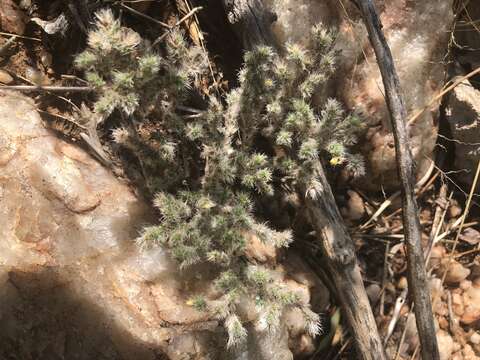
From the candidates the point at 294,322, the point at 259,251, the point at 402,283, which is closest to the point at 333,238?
the point at 259,251

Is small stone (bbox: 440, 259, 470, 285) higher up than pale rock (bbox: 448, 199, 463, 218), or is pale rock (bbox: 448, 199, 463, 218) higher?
pale rock (bbox: 448, 199, 463, 218)

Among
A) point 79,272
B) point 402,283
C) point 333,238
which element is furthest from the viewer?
point 402,283

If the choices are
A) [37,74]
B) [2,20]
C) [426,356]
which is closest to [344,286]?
[426,356]

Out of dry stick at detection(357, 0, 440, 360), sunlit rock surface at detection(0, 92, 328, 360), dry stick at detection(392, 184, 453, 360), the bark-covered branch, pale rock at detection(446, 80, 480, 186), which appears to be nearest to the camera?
sunlit rock surface at detection(0, 92, 328, 360)

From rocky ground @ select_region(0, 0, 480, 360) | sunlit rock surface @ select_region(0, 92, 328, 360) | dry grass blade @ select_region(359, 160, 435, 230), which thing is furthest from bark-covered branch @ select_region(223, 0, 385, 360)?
dry grass blade @ select_region(359, 160, 435, 230)

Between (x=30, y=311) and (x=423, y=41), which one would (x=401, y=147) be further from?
(x=30, y=311)

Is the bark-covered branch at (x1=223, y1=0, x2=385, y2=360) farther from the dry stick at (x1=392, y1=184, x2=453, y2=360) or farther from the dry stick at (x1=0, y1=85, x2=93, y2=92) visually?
the dry stick at (x1=0, y1=85, x2=93, y2=92)

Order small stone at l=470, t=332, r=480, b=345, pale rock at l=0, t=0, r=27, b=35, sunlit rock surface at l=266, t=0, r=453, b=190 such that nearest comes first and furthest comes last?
pale rock at l=0, t=0, r=27, b=35 → sunlit rock surface at l=266, t=0, r=453, b=190 → small stone at l=470, t=332, r=480, b=345

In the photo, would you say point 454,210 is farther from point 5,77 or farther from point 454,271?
point 5,77
